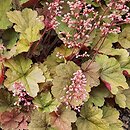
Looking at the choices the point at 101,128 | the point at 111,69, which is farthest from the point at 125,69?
the point at 101,128

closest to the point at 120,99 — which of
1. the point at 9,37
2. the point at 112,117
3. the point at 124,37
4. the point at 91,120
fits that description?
the point at 112,117

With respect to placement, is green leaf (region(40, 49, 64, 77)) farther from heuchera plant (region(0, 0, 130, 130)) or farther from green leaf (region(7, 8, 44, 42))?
green leaf (region(7, 8, 44, 42))

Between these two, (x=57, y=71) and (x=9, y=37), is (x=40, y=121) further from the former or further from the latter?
(x=9, y=37)

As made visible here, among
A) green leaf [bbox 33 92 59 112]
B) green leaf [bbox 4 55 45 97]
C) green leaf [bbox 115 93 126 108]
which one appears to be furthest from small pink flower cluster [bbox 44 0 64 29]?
green leaf [bbox 115 93 126 108]

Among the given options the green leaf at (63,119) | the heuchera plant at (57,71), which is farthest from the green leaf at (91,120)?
the green leaf at (63,119)

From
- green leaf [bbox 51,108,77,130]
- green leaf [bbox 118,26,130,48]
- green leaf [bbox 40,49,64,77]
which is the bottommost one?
green leaf [bbox 118,26,130,48]

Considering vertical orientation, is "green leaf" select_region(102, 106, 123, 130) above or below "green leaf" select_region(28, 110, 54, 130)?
below

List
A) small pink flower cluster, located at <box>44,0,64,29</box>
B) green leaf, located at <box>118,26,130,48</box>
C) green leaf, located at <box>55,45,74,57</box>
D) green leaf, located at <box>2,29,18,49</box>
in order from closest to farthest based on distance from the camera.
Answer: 1. small pink flower cluster, located at <box>44,0,64,29</box>
2. green leaf, located at <box>55,45,74,57</box>
3. green leaf, located at <box>2,29,18,49</box>
4. green leaf, located at <box>118,26,130,48</box>

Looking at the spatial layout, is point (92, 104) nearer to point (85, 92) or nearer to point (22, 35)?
point (85, 92)
